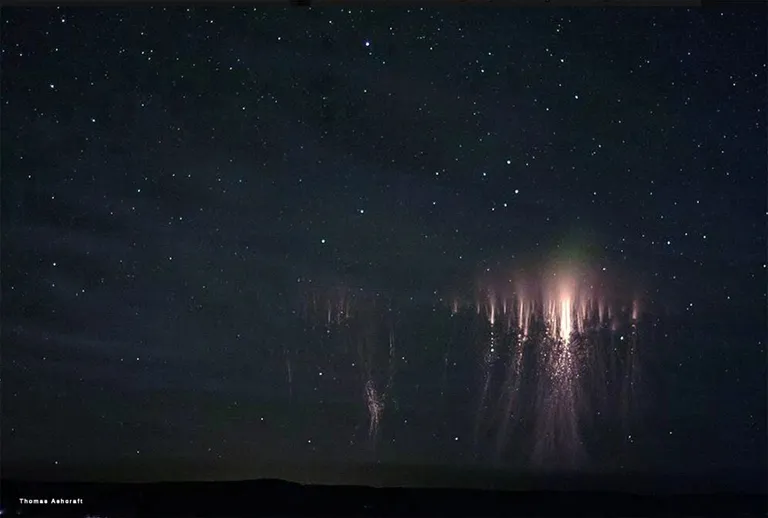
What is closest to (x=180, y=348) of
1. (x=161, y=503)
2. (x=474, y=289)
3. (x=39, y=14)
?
→ (x=161, y=503)

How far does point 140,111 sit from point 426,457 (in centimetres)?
174

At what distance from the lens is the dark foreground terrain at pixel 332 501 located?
139 inches

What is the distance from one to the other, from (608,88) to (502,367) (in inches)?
45.3

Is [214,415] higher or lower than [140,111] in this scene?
lower

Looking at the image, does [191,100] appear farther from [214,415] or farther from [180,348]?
[214,415]

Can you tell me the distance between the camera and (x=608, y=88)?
356 centimetres

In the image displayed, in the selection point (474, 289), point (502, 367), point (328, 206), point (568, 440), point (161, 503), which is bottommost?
point (161, 503)

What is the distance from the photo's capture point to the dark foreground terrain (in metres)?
3.54

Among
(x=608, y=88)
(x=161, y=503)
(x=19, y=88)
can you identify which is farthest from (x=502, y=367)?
(x=19, y=88)

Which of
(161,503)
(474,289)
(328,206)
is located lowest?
(161,503)

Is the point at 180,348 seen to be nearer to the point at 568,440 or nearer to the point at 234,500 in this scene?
the point at 234,500

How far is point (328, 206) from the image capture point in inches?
143

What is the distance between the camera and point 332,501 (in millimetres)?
3590

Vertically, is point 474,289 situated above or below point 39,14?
below
